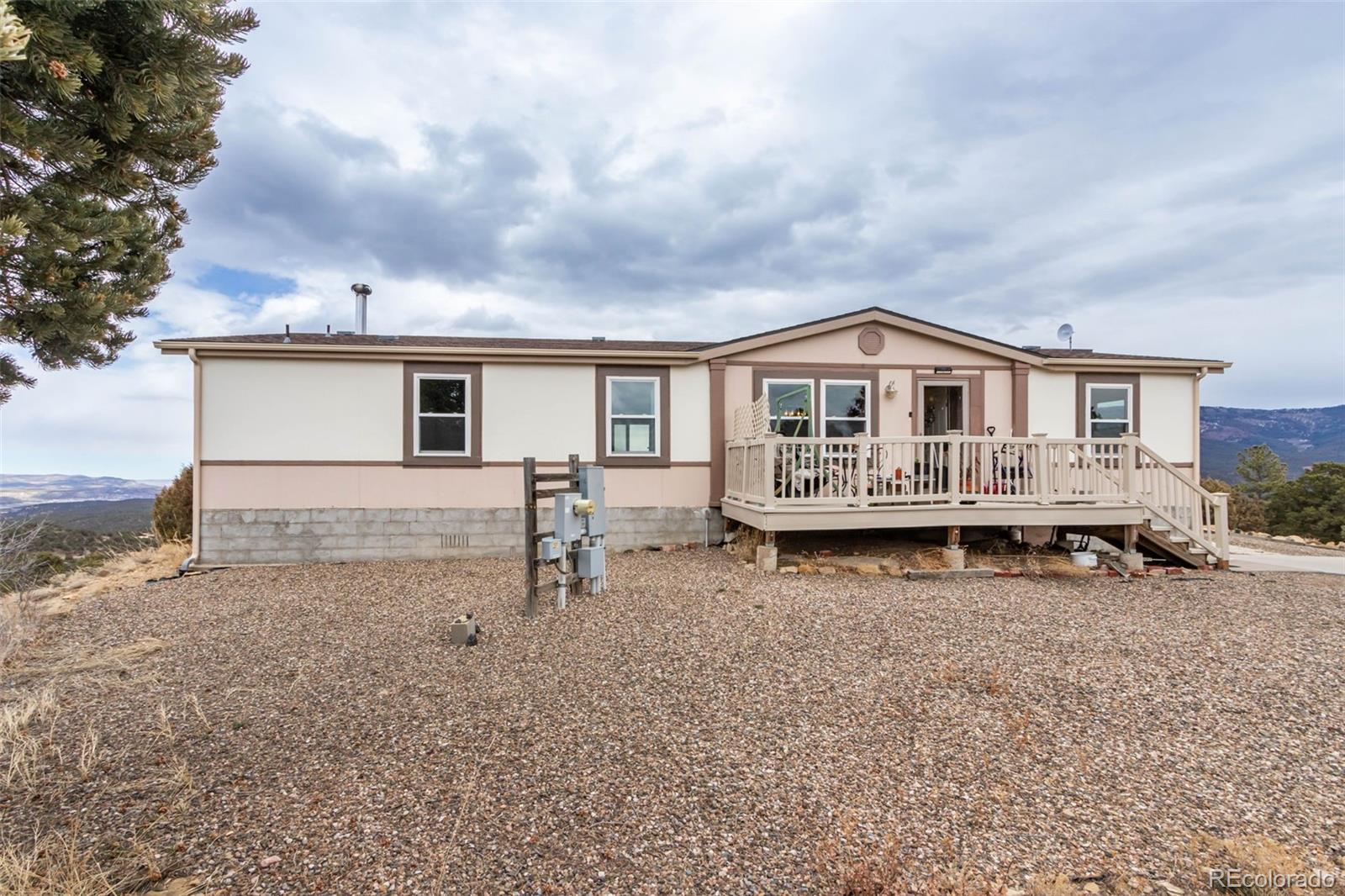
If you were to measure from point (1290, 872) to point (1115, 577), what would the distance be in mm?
6320

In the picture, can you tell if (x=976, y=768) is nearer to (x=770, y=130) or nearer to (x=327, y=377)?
(x=327, y=377)

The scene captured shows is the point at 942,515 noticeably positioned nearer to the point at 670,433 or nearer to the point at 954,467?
the point at 954,467

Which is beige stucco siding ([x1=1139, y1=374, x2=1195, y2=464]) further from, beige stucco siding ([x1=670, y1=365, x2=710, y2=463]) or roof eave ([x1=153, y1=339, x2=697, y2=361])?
roof eave ([x1=153, y1=339, x2=697, y2=361])

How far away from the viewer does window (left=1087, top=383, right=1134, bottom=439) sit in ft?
33.7

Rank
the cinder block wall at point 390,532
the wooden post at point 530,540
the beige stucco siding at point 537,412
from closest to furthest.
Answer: the wooden post at point 530,540
the cinder block wall at point 390,532
the beige stucco siding at point 537,412

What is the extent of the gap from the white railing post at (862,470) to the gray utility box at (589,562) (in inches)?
139

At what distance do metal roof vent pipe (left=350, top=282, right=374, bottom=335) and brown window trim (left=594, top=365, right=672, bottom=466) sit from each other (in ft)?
16.8

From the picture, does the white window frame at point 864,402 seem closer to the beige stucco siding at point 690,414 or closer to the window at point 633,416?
the beige stucco siding at point 690,414

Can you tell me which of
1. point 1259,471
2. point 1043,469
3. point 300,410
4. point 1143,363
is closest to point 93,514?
point 300,410

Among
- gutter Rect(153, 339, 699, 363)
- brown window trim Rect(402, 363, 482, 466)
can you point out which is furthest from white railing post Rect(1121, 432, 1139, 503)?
brown window trim Rect(402, 363, 482, 466)

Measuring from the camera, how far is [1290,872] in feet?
7.23

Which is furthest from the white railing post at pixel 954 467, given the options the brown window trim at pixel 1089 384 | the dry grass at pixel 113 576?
the dry grass at pixel 113 576

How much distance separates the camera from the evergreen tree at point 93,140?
188 cm

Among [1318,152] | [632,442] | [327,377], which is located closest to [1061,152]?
[1318,152]
